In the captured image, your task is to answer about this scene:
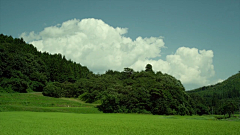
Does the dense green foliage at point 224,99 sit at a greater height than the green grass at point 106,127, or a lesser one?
greater

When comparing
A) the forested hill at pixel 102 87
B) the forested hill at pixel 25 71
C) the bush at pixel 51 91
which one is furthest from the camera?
the forested hill at pixel 25 71

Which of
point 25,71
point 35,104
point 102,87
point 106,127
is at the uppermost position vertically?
point 25,71

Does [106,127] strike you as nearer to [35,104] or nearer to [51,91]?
[35,104]

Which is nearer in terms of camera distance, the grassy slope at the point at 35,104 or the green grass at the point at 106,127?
the green grass at the point at 106,127

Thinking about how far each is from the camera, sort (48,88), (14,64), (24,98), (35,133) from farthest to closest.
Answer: (14,64)
(48,88)
(24,98)
(35,133)

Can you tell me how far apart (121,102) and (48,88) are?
2675cm

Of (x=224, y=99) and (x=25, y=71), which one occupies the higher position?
(x=25, y=71)

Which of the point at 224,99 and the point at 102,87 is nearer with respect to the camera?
the point at 102,87

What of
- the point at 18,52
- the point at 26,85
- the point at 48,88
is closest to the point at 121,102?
the point at 48,88

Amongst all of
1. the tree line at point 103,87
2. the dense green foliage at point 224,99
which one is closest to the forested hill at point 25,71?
the tree line at point 103,87

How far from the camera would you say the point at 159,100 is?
194ft

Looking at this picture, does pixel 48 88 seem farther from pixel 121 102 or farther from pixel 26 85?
pixel 121 102

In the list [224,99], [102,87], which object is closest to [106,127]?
[102,87]

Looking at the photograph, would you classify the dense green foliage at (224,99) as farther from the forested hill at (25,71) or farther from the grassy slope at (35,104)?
the forested hill at (25,71)
